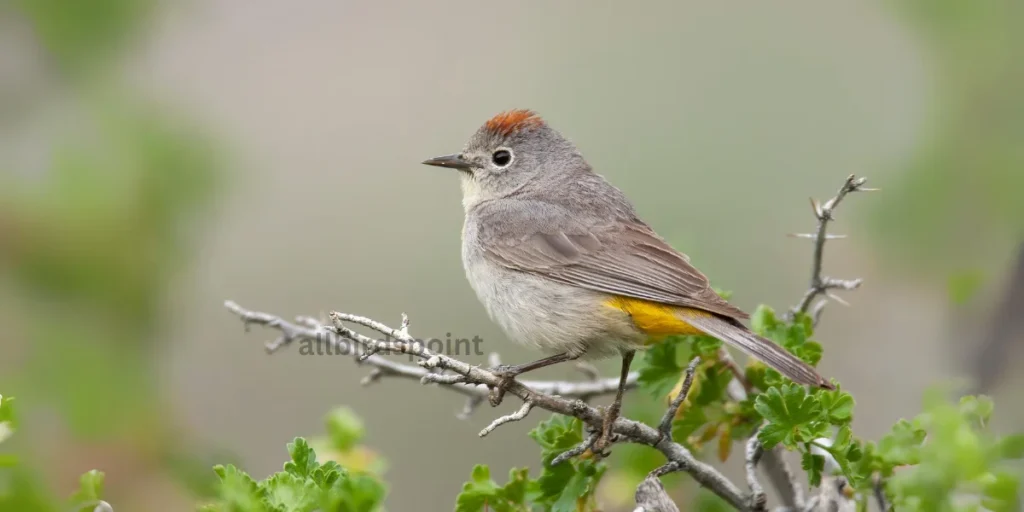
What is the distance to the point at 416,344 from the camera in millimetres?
2266

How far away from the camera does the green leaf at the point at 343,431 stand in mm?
2850

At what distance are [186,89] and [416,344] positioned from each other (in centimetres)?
397

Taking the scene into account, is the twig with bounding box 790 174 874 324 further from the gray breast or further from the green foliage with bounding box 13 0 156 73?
the green foliage with bounding box 13 0 156 73

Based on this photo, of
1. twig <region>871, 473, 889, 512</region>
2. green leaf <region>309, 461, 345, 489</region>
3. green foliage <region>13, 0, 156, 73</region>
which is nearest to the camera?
green leaf <region>309, 461, 345, 489</region>

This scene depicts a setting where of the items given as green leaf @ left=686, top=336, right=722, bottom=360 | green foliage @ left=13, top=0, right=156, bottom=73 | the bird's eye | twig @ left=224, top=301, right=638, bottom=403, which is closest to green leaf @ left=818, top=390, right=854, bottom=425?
green leaf @ left=686, top=336, right=722, bottom=360

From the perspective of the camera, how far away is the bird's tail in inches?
99.6

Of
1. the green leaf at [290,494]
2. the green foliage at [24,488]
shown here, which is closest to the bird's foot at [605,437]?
the green leaf at [290,494]

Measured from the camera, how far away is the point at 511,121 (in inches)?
175

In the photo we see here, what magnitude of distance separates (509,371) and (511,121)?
185 cm

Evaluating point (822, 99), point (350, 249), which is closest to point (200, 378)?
point (350, 249)

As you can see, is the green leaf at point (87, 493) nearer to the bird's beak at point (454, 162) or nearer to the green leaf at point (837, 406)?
the green leaf at point (837, 406)

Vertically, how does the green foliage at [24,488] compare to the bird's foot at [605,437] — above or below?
below

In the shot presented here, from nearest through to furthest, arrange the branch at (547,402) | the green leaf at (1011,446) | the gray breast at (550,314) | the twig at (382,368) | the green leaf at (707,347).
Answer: the green leaf at (1011,446) → the branch at (547,402) → the green leaf at (707,347) → the twig at (382,368) → the gray breast at (550,314)

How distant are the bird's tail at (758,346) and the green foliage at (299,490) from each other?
45.3 inches
